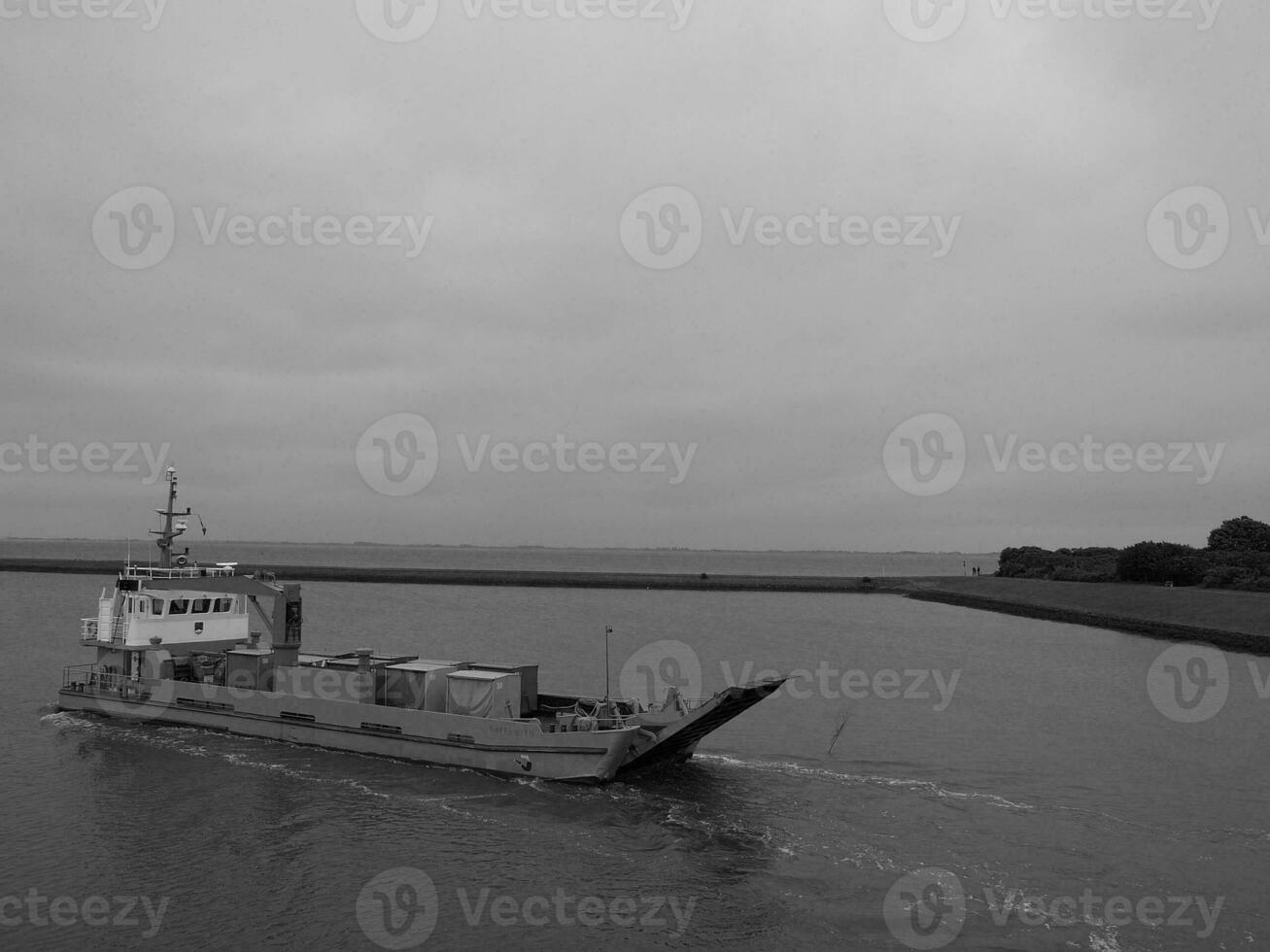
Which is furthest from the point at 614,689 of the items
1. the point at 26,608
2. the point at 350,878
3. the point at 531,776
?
the point at 26,608

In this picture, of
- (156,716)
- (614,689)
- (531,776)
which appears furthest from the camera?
(614,689)

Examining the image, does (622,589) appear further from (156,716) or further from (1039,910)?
(1039,910)

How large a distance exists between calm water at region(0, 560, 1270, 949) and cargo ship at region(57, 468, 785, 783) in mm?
794

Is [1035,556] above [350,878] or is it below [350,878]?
above

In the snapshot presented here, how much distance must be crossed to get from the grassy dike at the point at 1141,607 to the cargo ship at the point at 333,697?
44.7m

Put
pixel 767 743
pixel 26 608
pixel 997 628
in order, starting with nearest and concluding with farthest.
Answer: pixel 767 743 → pixel 997 628 → pixel 26 608

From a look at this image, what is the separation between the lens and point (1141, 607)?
7712 centimetres

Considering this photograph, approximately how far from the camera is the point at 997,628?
75750 millimetres

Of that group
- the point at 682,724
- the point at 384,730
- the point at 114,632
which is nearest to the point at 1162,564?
the point at 682,724

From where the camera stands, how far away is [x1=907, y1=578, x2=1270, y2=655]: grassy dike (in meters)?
60.7

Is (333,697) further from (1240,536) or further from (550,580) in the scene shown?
(550,580)

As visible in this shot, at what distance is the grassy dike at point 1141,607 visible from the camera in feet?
199

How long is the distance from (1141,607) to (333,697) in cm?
7161

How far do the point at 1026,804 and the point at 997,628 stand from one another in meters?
55.1
